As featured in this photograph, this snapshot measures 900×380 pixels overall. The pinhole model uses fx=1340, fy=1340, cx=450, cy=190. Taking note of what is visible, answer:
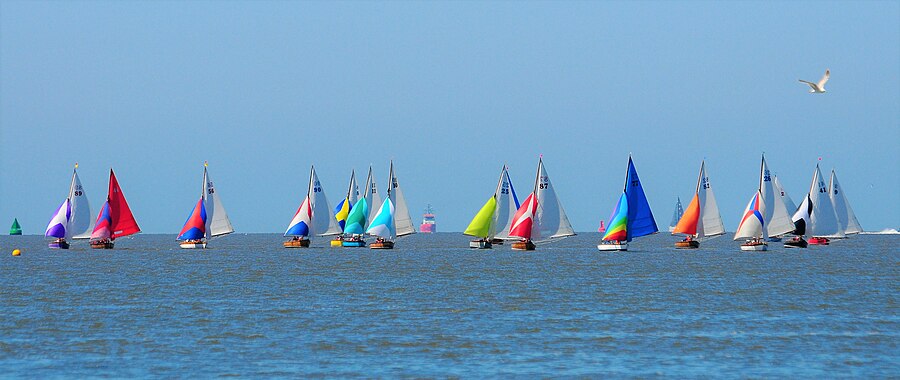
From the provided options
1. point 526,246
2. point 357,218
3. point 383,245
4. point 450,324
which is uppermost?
point 357,218

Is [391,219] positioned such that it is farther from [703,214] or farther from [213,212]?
[703,214]

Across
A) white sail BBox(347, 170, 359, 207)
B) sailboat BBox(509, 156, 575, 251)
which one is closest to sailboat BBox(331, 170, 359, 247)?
white sail BBox(347, 170, 359, 207)

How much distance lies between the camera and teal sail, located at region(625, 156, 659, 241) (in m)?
116

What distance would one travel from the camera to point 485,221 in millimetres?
129500

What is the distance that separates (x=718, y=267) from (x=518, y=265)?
15320 mm

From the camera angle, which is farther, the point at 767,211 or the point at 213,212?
the point at 213,212

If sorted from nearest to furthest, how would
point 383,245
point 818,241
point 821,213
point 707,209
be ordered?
point 707,209 → point 383,245 → point 821,213 → point 818,241

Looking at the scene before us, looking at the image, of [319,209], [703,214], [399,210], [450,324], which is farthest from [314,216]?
[450,324]

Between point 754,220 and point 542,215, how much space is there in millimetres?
21149

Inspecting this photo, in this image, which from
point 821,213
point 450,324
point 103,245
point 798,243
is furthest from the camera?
point 821,213

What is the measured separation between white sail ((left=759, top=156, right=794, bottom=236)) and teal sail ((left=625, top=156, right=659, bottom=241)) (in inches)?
498

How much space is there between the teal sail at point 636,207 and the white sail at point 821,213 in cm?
2783

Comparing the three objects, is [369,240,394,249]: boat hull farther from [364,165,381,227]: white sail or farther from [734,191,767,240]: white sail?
[734,191,767,240]: white sail

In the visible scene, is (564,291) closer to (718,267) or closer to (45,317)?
(45,317)
